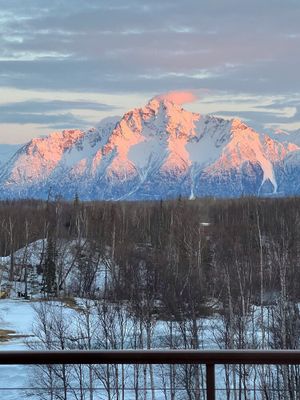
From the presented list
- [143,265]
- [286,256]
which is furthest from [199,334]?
[143,265]

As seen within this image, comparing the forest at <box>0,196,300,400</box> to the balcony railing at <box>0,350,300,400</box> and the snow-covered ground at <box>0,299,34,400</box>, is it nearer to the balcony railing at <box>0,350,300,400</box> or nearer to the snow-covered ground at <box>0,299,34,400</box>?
the snow-covered ground at <box>0,299,34,400</box>

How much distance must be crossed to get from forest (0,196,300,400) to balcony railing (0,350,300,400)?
37.7 inches

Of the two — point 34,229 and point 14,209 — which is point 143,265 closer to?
point 34,229

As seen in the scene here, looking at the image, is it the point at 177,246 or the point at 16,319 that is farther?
the point at 177,246

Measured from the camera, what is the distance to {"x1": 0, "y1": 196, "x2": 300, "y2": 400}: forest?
1427 centimetres

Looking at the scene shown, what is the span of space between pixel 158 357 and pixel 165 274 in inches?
752

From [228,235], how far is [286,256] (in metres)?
7.82

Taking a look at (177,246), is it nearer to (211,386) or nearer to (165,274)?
(165,274)

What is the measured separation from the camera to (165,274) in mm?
20781

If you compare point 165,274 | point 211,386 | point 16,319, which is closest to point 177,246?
point 165,274

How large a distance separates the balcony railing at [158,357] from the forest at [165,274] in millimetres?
957

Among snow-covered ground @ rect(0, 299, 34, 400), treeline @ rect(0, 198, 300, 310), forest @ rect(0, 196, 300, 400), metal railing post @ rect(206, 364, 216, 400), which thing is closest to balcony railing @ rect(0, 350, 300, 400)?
metal railing post @ rect(206, 364, 216, 400)

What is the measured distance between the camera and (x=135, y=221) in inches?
1299

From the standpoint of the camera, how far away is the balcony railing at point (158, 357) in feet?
5.80
